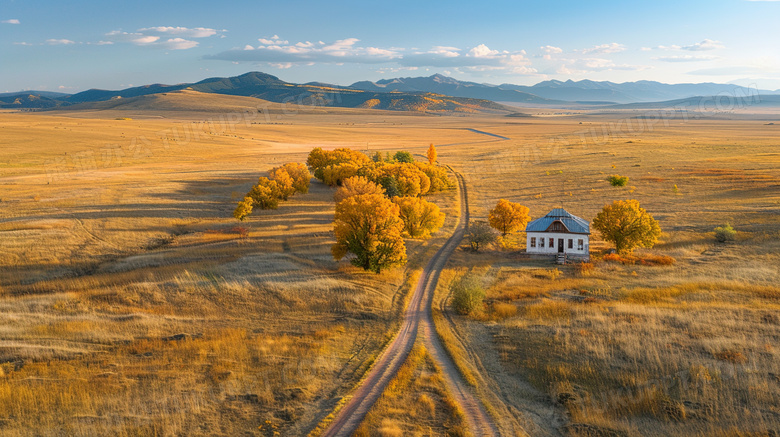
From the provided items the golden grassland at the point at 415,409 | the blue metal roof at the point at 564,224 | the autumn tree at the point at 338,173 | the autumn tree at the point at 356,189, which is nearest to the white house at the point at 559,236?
the blue metal roof at the point at 564,224

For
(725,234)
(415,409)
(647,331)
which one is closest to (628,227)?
(725,234)

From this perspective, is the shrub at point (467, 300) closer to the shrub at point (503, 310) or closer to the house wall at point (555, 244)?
the shrub at point (503, 310)

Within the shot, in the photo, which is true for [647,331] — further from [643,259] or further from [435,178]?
[435,178]

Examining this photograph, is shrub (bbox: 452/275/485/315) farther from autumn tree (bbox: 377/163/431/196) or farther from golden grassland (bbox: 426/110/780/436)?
autumn tree (bbox: 377/163/431/196)

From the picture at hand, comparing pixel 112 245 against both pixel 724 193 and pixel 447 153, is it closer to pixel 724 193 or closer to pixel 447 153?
pixel 724 193

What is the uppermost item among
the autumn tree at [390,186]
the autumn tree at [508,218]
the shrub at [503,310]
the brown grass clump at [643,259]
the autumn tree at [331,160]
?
the autumn tree at [331,160]
